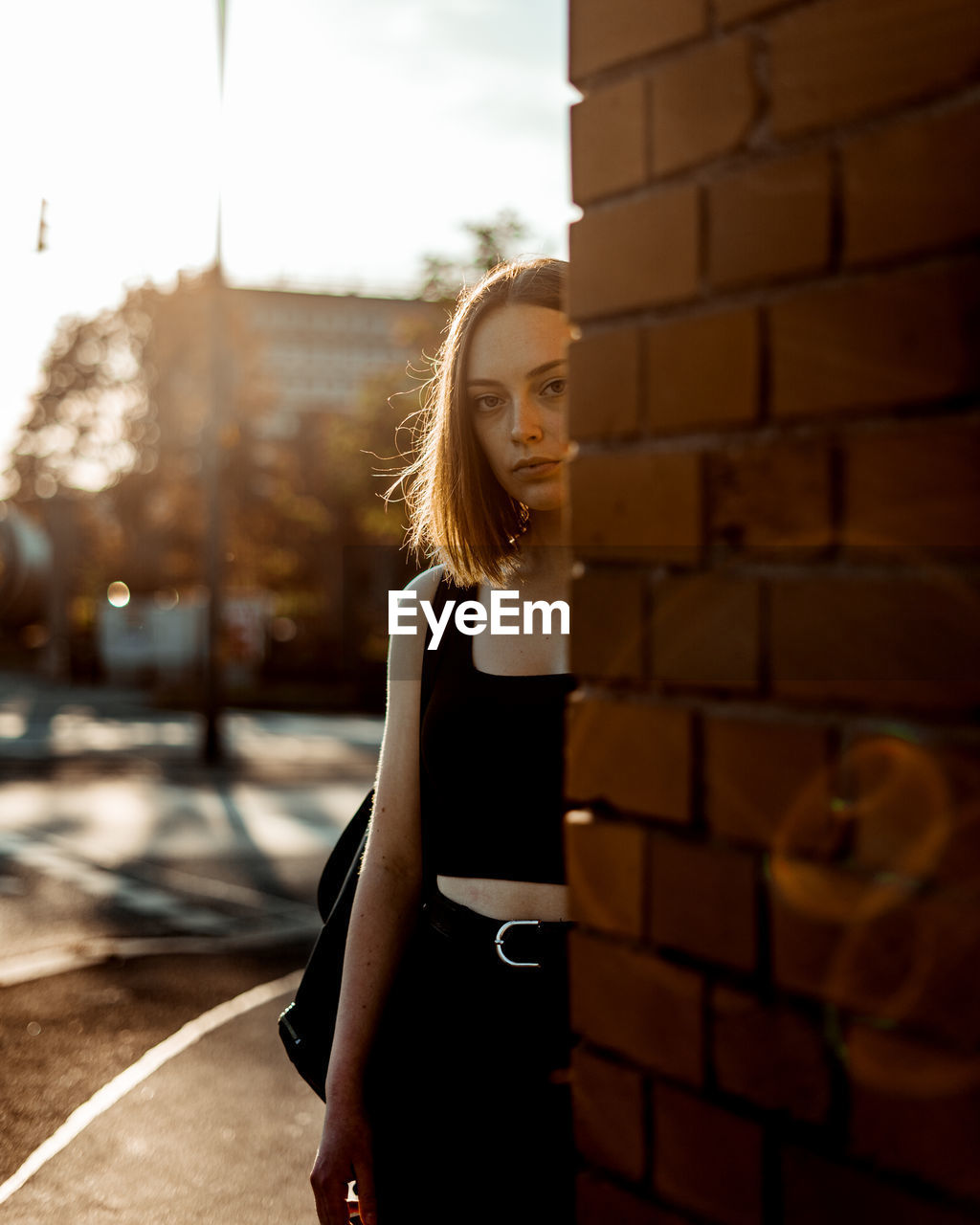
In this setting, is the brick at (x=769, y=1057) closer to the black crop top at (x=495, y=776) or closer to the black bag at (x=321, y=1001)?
the black crop top at (x=495, y=776)

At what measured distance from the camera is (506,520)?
2018 millimetres

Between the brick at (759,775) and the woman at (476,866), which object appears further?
the woman at (476,866)

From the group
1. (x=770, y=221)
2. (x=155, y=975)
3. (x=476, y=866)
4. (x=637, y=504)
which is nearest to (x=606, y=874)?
(x=637, y=504)

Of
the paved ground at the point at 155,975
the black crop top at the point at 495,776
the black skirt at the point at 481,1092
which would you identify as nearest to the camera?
the black skirt at the point at 481,1092

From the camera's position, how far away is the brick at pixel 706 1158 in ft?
3.16

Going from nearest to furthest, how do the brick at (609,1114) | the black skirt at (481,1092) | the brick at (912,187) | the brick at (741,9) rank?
the brick at (912,187), the brick at (741,9), the brick at (609,1114), the black skirt at (481,1092)

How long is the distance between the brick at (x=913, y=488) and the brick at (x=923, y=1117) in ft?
1.09

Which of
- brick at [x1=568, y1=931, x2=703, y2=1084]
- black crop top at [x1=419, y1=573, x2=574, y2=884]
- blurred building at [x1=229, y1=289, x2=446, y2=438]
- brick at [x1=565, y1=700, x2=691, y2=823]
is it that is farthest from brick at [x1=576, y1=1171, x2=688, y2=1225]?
blurred building at [x1=229, y1=289, x2=446, y2=438]

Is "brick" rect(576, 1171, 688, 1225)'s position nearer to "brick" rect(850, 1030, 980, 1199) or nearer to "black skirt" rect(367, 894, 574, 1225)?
"brick" rect(850, 1030, 980, 1199)

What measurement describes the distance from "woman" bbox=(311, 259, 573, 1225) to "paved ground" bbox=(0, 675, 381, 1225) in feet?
2.73

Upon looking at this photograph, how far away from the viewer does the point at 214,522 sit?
16703mm

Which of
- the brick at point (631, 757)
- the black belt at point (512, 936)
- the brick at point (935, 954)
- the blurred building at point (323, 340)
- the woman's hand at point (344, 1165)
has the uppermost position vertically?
the blurred building at point (323, 340)

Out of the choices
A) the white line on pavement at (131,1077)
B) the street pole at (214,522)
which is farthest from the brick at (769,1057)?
the street pole at (214,522)

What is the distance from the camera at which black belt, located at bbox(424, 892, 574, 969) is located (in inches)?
67.2
